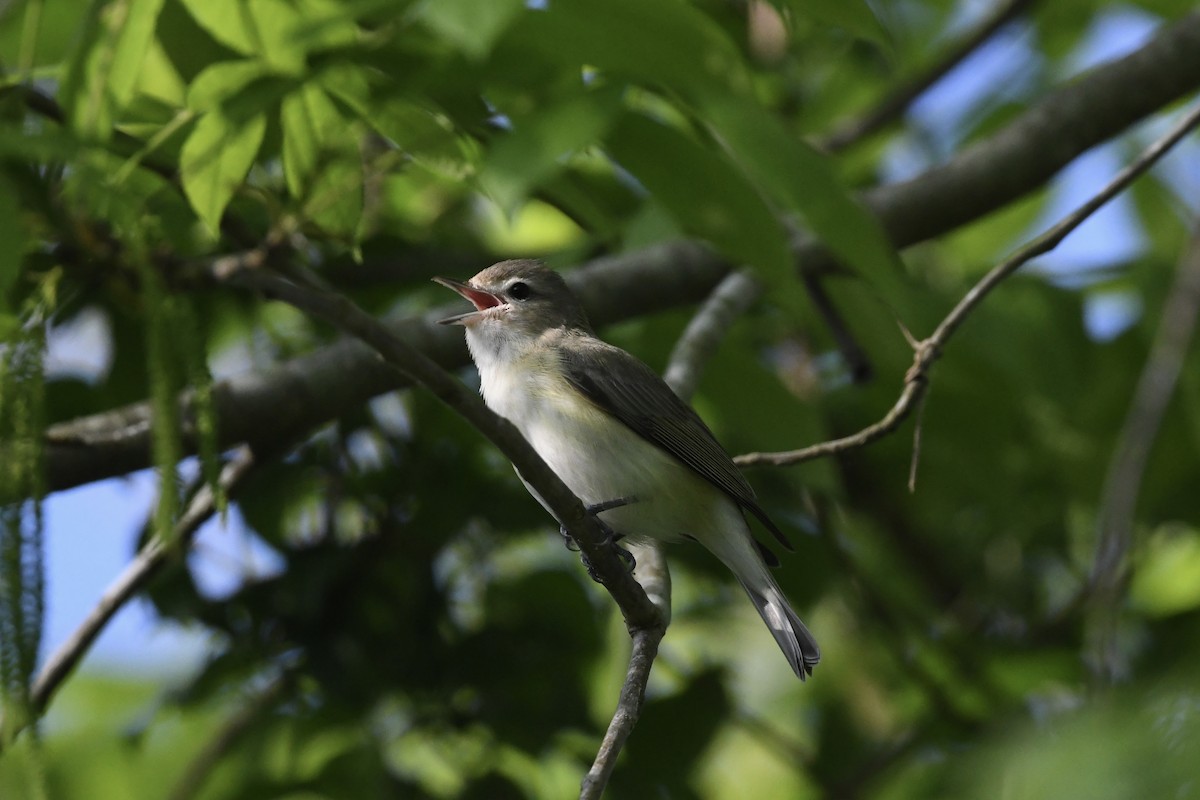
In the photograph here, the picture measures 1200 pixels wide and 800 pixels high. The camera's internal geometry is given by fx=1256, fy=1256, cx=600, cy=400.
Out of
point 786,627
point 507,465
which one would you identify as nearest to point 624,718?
point 786,627

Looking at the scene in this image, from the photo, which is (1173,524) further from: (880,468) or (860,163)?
(860,163)

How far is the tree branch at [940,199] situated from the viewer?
4.00 metres

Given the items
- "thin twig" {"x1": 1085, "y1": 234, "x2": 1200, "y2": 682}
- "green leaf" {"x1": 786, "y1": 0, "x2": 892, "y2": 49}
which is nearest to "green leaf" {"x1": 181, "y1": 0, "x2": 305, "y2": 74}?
"green leaf" {"x1": 786, "y1": 0, "x2": 892, "y2": 49}

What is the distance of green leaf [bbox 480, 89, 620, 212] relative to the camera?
2.11 m

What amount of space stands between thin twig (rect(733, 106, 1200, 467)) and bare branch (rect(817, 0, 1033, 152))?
238 centimetres

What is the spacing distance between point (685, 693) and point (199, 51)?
2646 millimetres

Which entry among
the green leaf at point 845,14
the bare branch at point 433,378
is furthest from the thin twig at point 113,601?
the green leaf at point 845,14

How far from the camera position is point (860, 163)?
6273 millimetres

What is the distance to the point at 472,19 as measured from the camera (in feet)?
6.44

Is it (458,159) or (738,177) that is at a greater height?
(738,177)

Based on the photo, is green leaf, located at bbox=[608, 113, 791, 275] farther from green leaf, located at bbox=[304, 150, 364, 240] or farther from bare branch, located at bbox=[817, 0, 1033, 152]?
bare branch, located at bbox=[817, 0, 1033, 152]

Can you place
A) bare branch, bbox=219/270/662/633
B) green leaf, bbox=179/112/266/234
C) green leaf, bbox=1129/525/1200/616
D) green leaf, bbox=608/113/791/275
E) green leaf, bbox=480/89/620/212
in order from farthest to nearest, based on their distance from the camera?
1. green leaf, bbox=1129/525/1200/616
2. green leaf, bbox=608/113/791/275
3. green leaf, bbox=179/112/266/234
4. green leaf, bbox=480/89/620/212
5. bare branch, bbox=219/270/662/633

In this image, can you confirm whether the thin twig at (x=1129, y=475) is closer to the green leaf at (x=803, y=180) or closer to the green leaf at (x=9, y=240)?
the green leaf at (x=803, y=180)

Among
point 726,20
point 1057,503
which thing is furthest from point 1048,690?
point 726,20
